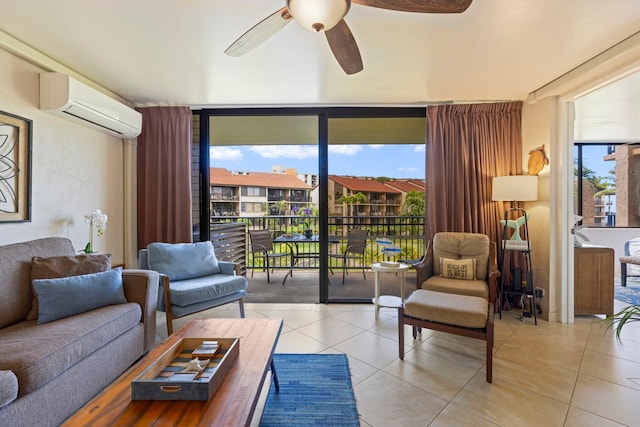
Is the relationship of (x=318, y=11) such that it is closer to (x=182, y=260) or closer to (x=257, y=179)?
(x=182, y=260)

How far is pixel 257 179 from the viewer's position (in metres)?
5.70

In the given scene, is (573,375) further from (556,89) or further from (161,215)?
(161,215)

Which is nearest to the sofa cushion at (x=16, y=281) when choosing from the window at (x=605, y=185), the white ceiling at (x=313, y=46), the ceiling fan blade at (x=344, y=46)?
the white ceiling at (x=313, y=46)

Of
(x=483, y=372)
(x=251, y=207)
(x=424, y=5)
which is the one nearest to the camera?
(x=424, y=5)

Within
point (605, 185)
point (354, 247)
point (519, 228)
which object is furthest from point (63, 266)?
point (605, 185)

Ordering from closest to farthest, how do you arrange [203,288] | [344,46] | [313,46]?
[344,46], [313,46], [203,288]

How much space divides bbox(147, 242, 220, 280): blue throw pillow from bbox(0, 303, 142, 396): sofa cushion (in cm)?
76

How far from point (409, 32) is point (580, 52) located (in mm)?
1467

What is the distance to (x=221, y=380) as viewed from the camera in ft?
4.00

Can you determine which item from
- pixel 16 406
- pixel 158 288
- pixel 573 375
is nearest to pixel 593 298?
pixel 573 375

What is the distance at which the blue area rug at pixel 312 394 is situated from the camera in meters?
1.54

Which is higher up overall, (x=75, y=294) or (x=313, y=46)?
(x=313, y=46)

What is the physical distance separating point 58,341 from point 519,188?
3.74 m

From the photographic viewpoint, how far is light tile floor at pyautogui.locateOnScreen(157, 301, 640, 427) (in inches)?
62.9
